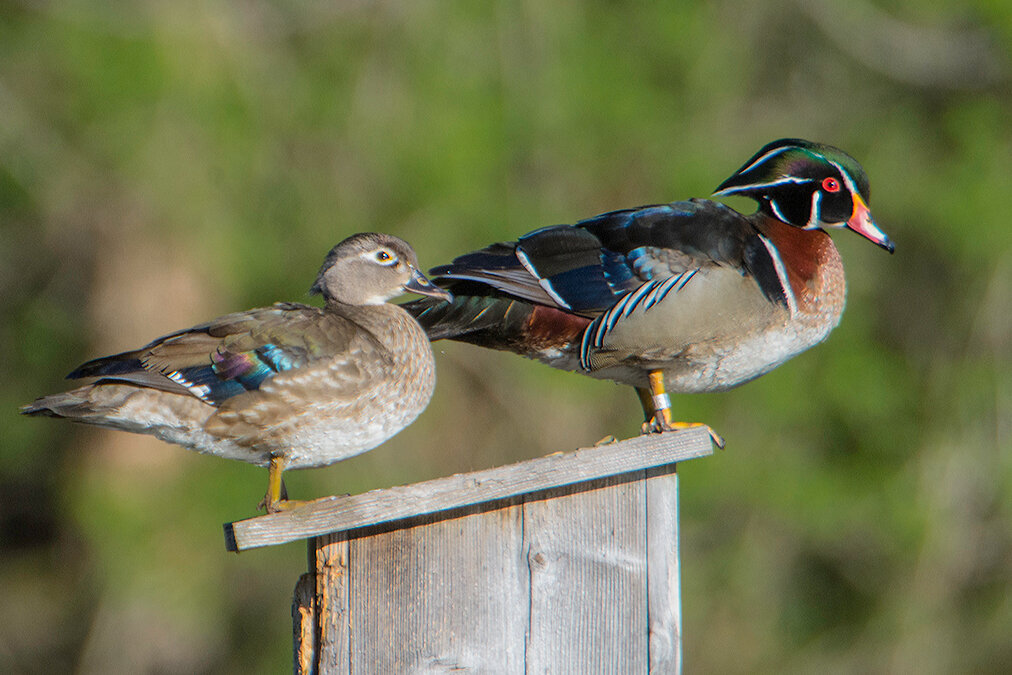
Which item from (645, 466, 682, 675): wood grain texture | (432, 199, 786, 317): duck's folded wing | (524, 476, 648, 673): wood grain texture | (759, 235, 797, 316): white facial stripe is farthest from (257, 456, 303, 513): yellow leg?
(759, 235, 797, 316): white facial stripe

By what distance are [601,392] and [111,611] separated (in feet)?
8.50

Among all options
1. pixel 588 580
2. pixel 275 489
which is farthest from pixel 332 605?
pixel 588 580

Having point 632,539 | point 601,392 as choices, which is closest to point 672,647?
point 632,539

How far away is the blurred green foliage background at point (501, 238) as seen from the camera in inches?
197

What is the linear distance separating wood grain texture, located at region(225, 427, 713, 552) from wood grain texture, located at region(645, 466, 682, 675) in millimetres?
75

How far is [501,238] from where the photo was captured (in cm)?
523

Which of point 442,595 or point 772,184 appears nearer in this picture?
point 442,595

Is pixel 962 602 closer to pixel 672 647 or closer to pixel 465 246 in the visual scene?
pixel 465 246

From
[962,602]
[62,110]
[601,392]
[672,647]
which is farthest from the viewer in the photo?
[962,602]

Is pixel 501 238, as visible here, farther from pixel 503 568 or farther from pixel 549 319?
pixel 503 568

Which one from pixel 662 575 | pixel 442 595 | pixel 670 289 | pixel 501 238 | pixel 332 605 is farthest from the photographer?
pixel 501 238

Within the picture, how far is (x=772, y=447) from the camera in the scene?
21.2ft

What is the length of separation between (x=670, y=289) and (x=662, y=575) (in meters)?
0.70

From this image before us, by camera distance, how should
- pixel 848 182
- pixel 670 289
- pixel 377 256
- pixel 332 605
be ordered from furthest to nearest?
1. pixel 848 182
2. pixel 670 289
3. pixel 377 256
4. pixel 332 605
